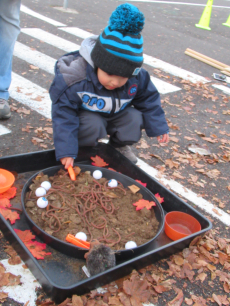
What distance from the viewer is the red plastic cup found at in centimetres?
229

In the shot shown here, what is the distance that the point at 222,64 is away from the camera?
675cm

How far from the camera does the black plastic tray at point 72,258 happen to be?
66.3 inches

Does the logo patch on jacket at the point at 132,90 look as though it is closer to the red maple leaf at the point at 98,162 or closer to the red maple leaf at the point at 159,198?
the red maple leaf at the point at 98,162

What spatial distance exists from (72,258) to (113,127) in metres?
1.26

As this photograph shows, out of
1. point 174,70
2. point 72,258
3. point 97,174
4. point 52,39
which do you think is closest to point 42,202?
point 72,258

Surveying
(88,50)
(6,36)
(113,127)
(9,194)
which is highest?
(88,50)

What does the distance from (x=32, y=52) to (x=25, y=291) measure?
4.34 metres

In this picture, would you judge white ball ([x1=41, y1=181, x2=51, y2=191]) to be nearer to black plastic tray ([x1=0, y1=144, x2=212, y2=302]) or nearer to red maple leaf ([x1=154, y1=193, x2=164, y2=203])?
black plastic tray ([x1=0, y1=144, x2=212, y2=302])

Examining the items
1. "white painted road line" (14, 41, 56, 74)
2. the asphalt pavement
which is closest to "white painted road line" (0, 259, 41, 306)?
the asphalt pavement

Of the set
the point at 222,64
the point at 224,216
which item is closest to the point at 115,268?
the point at 224,216

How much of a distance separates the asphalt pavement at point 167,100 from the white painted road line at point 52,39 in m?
0.02

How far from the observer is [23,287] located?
176 cm

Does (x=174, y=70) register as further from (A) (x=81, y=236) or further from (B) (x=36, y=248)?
(B) (x=36, y=248)

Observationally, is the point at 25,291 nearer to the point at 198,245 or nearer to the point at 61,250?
the point at 61,250
